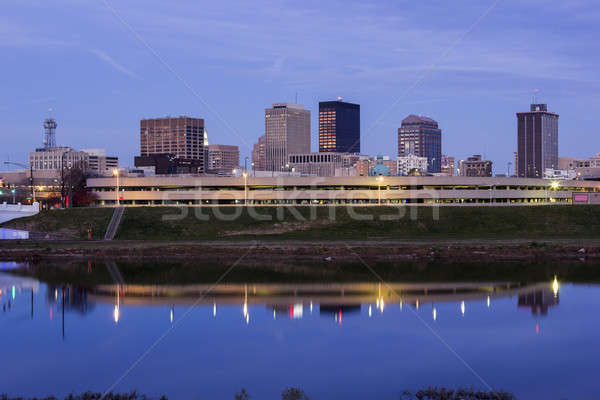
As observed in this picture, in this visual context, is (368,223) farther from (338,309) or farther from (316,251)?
(338,309)

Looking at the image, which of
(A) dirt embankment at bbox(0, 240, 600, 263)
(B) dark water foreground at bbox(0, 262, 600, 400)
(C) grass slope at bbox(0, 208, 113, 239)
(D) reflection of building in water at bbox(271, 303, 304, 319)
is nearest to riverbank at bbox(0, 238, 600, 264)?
(A) dirt embankment at bbox(0, 240, 600, 263)

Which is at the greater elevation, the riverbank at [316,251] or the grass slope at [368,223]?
the grass slope at [368,223]

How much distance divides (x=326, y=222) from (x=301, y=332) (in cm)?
6654

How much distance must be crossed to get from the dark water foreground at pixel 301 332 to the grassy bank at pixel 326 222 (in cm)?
3441

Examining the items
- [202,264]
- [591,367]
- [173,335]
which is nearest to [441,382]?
[591,367]

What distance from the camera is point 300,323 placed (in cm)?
4397

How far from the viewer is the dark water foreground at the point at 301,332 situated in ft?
103

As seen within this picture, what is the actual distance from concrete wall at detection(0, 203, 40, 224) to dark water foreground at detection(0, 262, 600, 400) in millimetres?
45974

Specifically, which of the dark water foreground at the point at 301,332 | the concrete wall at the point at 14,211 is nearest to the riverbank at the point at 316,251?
the dark water foreground at the point at 301,332

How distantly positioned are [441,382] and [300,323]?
14.6 metres

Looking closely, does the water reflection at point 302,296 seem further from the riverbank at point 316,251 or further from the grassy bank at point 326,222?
the grassy bank at point 326,222

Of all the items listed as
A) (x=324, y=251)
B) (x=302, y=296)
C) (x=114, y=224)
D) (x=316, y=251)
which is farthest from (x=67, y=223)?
(x=302, y=296)

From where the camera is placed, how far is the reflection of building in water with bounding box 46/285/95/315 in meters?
49.3

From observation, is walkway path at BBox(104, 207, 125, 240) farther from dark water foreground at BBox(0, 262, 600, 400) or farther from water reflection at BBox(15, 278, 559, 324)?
water reflection at BBox(15, 278, 559, 324)
